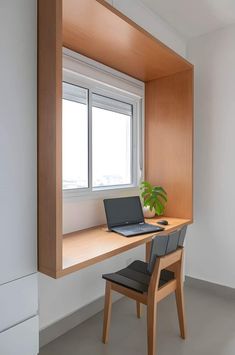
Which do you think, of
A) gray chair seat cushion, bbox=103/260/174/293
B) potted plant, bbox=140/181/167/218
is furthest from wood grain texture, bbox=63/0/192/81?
gray chair seat cushion, bbox=103/260/174/293

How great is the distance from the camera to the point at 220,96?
257cm

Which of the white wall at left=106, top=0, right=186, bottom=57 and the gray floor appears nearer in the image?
the gray floor

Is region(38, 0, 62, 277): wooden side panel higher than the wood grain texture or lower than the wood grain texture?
lower

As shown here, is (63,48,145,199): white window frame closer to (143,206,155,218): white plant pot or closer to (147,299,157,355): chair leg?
(143,206,155,218): white plant pot

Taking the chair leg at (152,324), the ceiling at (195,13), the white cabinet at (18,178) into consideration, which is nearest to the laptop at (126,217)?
the chair leg at (152,324)

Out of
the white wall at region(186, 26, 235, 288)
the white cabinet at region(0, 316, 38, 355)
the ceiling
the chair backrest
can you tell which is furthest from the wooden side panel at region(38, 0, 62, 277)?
the white wall at region(186, 26, 235, 288)

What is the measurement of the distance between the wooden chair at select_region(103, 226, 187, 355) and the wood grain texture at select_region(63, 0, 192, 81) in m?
1.42

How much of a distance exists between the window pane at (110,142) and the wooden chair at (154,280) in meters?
0.90

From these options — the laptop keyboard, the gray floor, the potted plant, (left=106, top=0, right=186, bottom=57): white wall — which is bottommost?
the gray floor

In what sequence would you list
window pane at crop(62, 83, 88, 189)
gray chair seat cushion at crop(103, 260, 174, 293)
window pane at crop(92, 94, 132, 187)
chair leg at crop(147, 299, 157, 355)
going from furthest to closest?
window pane at crop(92, 94, 132, 187) → window pane at crop(62, 83, 88, 189) → gray chair seat cushion at crop(103, 260, 174, 293) → chair leg at crop(147, 299, 157, 355)

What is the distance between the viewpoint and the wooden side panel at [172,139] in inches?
102

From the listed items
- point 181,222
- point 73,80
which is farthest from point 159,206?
point 73,80

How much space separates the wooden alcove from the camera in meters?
1.32

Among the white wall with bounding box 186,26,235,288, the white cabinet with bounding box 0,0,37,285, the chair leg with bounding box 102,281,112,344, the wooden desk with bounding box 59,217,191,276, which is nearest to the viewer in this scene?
the white cabinet with bounding box 0,0,37,285
